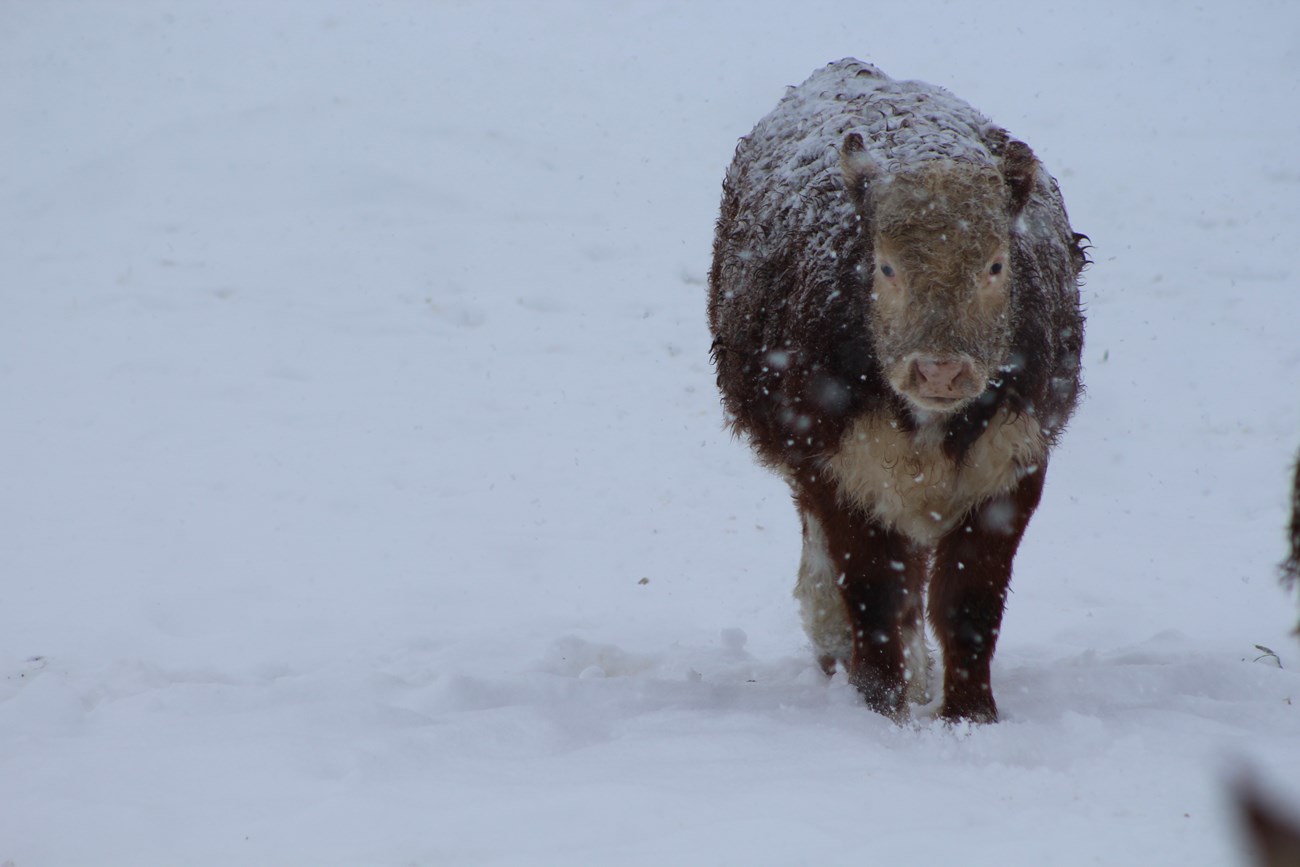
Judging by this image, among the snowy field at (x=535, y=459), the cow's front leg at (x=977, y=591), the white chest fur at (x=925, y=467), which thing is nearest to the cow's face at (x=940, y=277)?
the white chest fur at (x=925, y=467)

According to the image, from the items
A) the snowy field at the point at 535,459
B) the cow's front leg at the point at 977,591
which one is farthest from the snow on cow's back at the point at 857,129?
the snowy field at the point at 535,459

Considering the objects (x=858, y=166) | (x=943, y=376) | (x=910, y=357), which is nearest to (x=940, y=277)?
(x=910, y=357)

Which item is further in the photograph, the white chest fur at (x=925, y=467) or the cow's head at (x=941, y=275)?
the white chest fur at (x=925, y=467)

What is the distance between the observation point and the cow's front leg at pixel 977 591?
4.77 metres

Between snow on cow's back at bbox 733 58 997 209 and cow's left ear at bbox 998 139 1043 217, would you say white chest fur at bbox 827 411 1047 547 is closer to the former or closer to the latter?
cow's left ear at bbox 998 139 1043 217

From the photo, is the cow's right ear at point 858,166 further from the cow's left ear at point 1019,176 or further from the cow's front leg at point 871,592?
the cow's front leg at point 871,592

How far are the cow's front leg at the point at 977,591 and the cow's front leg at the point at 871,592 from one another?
0.67 feet

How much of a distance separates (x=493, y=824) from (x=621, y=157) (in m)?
10.9

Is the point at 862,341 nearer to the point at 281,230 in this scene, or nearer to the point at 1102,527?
the point at 1102,527

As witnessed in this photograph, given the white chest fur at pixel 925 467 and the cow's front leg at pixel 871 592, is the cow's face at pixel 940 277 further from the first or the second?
the cow's front leg at pixel 871 592

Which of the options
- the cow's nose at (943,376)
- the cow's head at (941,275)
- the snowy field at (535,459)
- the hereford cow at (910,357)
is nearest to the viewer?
the snowy field at (535,459)

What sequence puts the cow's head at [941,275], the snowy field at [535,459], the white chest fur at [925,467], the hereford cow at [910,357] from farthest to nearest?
the white chest fur at [925,467] → the hereford cow at [910,357] → the cow's head at [941,275] → the snowy field at [535,459]

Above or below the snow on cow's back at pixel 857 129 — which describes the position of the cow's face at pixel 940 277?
below

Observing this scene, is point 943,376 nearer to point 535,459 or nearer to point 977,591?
point 977,591
